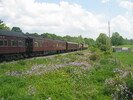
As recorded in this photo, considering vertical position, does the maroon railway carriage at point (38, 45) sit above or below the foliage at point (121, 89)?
above

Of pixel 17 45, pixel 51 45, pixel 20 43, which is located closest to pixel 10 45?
pixel 17 45

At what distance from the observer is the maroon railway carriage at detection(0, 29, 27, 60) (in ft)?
56.2

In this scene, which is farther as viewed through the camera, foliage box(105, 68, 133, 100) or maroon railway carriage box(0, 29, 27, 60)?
maroon railway carriage box(0, 29, 27, 60)

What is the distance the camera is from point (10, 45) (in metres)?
18.4

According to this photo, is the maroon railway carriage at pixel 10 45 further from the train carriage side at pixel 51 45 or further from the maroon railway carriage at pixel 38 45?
the train carriage side at pixel 51 45

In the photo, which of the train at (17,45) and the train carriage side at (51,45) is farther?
the train carriage side at (51,45)

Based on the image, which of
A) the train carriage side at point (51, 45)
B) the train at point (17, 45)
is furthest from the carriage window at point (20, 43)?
the train carriage side at point (51, 45)

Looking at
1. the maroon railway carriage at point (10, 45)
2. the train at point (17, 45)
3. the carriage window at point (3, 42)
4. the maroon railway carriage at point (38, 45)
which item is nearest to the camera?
the carriage window at point (3, 42)

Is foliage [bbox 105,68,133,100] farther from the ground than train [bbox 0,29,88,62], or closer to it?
closer to it

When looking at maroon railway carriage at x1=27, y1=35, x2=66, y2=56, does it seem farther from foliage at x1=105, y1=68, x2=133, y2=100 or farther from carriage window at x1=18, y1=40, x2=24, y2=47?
foliage at x1=105, y1=68, x2=133, y2=100

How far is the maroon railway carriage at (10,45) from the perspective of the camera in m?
17.1

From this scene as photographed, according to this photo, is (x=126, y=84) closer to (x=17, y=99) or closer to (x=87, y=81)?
(x=87, y=81)

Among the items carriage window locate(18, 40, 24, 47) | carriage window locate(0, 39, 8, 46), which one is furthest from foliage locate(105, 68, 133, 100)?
carriage window locate(18, 40, 24, 47)

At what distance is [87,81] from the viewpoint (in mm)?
8430
